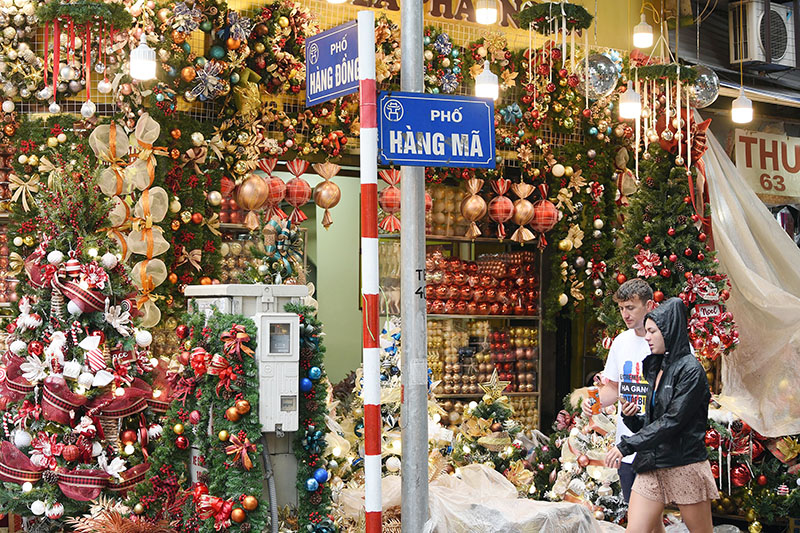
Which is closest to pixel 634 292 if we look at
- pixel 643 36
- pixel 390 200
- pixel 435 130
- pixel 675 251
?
pixel 435 130

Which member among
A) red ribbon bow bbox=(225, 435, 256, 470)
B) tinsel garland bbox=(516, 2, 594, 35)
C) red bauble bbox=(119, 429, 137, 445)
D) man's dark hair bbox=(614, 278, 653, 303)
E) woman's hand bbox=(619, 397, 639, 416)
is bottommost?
red bauble bbox=(119, 429, 137, 445)

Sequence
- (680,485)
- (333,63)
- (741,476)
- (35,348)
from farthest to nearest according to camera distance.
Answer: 1. (741,476)
2. (35,348)
3. (680,485)
4. (333,63)

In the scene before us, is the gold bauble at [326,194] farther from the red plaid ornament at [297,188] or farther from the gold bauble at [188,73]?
the gold bauble at [188,73]

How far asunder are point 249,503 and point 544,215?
5734 millimetres

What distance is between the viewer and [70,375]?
6.80 meters

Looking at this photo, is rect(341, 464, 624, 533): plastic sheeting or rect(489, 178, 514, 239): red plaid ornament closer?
rect(341, 464, 624, 533): plastic sheeting

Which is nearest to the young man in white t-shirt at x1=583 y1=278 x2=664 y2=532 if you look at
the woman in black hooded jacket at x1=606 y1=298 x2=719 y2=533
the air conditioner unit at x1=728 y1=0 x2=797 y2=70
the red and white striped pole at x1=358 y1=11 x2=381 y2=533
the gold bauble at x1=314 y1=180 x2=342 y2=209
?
the woman in black hooded jacket at x1=606 y1=298 x2=719 y2=533

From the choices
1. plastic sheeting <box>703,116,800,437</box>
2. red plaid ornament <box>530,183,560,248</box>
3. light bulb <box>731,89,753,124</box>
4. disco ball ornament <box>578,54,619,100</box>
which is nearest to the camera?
plastic sheeting <box>703,116,800,437</box>

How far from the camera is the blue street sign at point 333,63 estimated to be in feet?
18.1

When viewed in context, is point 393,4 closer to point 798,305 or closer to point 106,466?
point 798,305

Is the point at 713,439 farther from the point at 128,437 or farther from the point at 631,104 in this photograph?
the point at 128,437

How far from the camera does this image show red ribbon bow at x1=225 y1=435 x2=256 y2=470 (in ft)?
19.5

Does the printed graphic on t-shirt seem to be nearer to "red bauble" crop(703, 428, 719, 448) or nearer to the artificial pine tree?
"red bauble" crop(703, 428, 719, 448)

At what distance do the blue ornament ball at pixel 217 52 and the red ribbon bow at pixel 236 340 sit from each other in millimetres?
3671
